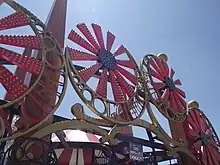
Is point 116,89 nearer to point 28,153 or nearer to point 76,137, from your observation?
point 76,137

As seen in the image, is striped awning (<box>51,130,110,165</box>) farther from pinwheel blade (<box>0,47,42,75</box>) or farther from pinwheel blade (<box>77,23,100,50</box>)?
pinwheel blade (<box>0,47,42,75</box>)

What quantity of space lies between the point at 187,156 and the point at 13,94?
444cm

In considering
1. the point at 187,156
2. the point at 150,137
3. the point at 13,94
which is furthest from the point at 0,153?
the point at 187,156

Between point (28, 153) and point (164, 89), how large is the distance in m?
4.41

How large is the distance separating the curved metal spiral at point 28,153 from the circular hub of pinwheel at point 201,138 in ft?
13.4

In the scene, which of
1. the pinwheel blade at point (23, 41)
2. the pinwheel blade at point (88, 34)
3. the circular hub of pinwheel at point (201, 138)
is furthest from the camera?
the circular hub of pinwheel at point (201, 138)

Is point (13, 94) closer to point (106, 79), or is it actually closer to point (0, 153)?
point (0, 153)

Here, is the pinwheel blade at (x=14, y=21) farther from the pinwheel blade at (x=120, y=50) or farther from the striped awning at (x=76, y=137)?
the striped awning at (x=76, y=137)

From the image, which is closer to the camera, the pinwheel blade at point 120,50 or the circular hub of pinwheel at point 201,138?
the pinwheel blade at point 120,50

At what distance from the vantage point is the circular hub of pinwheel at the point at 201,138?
270 inches

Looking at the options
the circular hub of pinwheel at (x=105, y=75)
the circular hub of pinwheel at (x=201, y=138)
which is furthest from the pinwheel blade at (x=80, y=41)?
the circular hub of pinwheel at (x=201, y=138)

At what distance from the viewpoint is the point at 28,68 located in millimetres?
4410

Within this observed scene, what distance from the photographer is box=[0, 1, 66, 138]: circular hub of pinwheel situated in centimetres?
424

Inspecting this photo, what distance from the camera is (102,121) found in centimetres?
502
